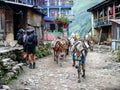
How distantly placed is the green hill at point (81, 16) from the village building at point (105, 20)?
2067 cm

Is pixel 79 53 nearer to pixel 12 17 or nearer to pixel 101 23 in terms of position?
pixel 12 17

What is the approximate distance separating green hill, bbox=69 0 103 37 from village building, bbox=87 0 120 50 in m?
20.7

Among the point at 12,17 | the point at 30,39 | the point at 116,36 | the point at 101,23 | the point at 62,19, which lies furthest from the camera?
the point at 62,19

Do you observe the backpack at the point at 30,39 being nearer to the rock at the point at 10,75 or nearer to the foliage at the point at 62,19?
the rock at the point at 10,75

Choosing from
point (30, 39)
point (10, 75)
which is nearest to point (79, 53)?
point (10, 75)

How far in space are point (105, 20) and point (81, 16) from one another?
3810 centimetres

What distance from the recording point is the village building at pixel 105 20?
105 ft

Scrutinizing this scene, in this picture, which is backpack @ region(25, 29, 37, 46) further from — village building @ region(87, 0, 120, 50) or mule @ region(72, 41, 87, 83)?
village building @ region(87, 0, 120, 50)

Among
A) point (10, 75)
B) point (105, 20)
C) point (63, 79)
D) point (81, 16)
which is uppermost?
point (81, 16)

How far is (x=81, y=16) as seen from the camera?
73500mm

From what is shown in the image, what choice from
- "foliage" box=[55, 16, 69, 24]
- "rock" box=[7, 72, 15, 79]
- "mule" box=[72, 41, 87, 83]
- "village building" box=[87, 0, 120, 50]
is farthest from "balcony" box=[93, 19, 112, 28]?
"rock" box=[7, 72, 15, 79]

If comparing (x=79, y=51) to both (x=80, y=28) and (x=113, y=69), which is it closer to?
(x=113, y=69)

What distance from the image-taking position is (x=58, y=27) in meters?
51.2

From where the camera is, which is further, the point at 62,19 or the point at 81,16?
the point at 81,16
